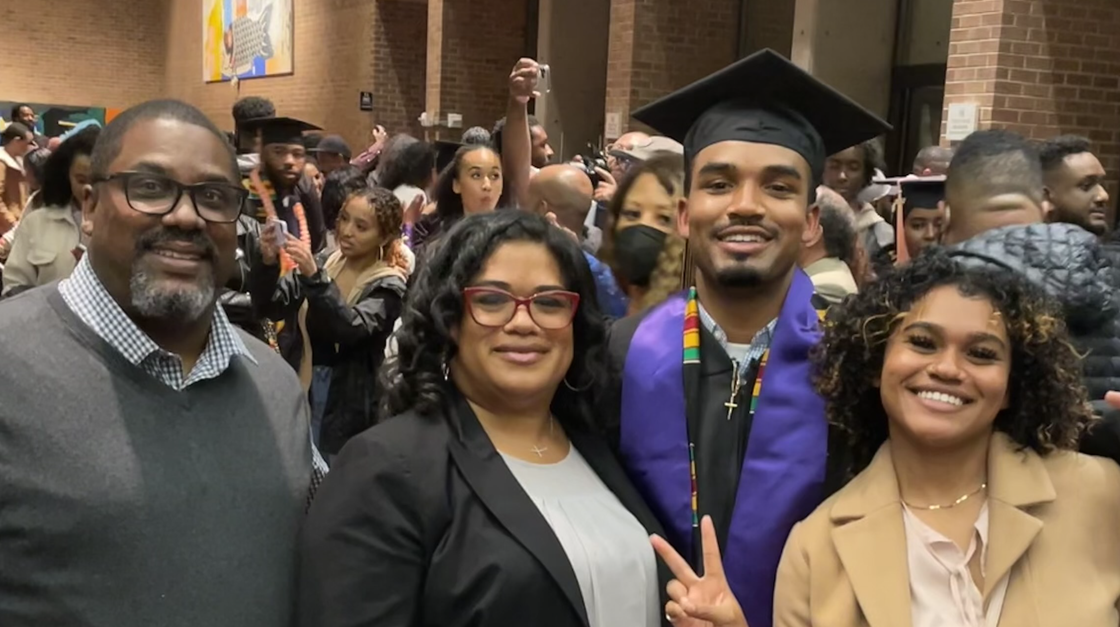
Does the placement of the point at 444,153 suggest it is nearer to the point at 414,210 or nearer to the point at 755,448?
the point at 414,210

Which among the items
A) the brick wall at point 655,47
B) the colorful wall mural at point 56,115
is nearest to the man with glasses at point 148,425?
the brick wall at point 655,47

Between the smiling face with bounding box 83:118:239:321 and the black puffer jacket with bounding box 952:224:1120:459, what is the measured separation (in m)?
1.34

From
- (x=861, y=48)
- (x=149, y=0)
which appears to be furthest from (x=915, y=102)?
(x=149, y=0)

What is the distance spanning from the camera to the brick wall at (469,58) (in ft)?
37.6

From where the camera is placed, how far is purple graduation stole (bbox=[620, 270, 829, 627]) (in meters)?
1.89

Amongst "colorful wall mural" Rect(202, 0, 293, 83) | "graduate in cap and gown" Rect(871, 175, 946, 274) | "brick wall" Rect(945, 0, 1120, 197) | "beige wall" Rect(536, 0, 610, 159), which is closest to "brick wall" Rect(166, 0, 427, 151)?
"colorful wall mural" Rect(202, 0, 293, 83)

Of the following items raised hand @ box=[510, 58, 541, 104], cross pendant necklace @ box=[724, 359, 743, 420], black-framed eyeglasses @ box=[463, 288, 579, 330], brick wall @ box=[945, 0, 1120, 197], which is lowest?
cross pendant necklace @ box=[724, 359, 743, 420]

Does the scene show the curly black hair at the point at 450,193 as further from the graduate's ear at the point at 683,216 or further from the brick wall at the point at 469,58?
the brick wall at the point at 469,58

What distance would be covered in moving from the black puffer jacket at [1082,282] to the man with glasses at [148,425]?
1.31m

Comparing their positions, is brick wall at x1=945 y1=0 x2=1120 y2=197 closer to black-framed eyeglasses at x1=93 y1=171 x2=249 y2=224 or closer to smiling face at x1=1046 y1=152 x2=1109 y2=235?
smiling face at x1=1046 y1=152 x2=1109 y2=235

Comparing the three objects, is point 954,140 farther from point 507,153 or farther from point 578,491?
point 578,491

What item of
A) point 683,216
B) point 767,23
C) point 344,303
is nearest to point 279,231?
point 344,303

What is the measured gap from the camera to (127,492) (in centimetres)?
158

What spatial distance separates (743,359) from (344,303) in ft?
6.71
